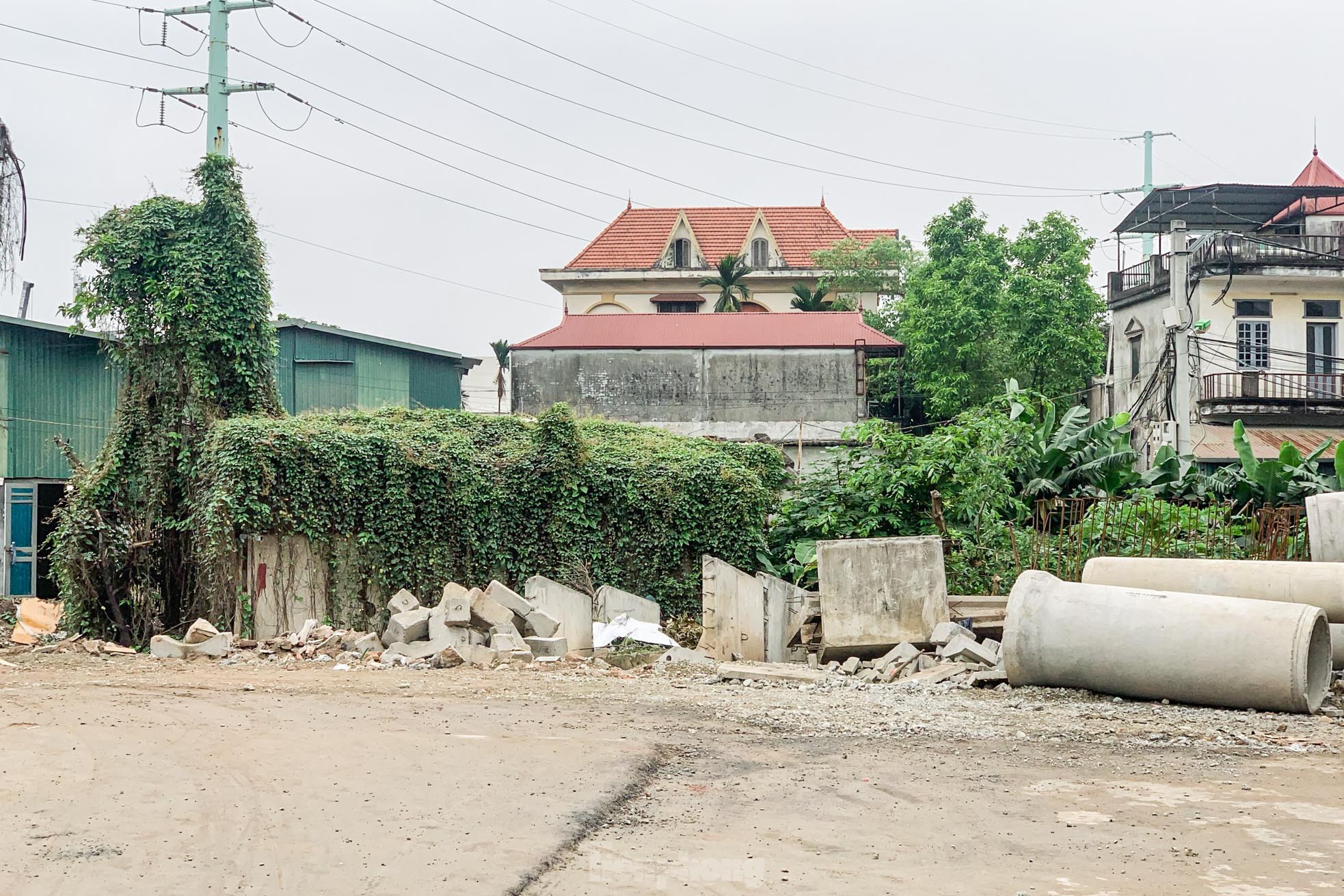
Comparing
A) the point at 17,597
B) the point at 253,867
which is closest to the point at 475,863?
the point at 253,867

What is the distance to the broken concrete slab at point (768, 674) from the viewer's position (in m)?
12.8

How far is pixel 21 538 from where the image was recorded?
21516 millimetres

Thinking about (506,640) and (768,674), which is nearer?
(768,674)

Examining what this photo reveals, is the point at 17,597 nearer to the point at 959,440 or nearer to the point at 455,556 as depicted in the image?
the point at 455,556

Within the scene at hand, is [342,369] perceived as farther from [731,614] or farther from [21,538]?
[731,614]

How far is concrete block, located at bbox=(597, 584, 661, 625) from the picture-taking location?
16.0 m

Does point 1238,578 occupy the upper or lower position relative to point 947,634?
upper

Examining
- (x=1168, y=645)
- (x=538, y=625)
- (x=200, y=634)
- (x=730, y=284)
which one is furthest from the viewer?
(x=730, y=284)

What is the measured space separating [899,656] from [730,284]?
35.0 m

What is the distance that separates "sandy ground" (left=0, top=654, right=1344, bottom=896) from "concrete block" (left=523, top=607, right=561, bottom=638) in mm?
2773

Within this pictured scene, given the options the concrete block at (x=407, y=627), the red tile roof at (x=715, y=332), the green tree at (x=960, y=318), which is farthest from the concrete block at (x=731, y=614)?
the green tree at (x=960, y=318)

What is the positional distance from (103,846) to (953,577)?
12384 mm

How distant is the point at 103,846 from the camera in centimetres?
605

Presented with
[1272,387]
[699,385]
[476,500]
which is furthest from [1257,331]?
[476,500]
